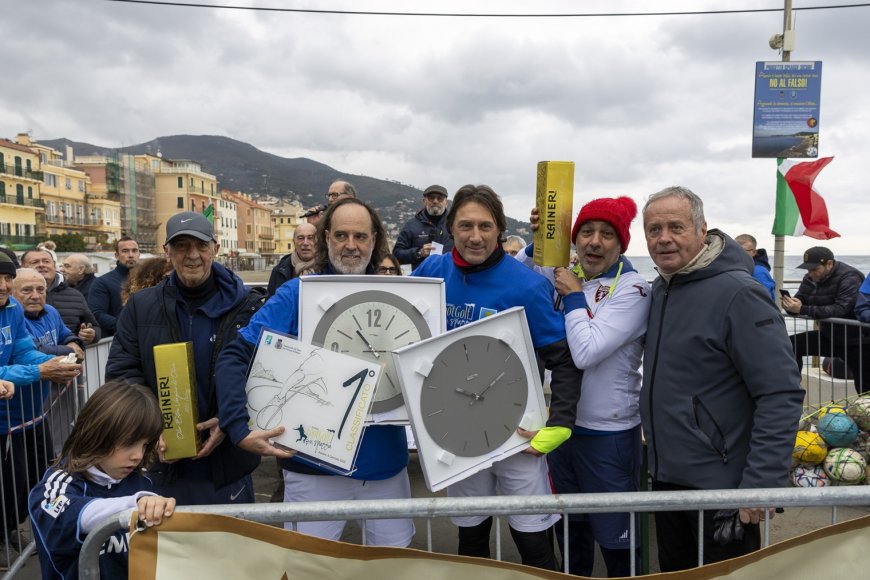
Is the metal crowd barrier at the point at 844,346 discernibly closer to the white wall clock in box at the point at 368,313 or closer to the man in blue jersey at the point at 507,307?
the man in blue jersey at the point at 507,307

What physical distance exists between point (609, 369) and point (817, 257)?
21.2 ft

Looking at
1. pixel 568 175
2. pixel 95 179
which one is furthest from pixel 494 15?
pixel 95 179

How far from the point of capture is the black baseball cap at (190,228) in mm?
2865

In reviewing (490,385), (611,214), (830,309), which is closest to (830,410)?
(830,309)

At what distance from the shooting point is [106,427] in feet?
7.18

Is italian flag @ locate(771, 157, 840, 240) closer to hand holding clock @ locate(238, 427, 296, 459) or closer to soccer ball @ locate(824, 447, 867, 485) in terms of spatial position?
soccer ball @ locate(824, 447, 867, 485)

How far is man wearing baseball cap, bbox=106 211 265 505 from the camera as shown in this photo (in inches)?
114

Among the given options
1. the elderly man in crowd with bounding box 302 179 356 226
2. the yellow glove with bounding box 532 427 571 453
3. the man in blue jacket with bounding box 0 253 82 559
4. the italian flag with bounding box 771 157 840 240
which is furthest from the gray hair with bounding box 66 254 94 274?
the italian flag with bounding box 771 157 840 240

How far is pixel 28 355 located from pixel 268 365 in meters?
2.76

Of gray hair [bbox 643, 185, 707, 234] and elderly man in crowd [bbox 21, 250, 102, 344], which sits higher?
gray hair [bbox 643, 185, 707, 234]

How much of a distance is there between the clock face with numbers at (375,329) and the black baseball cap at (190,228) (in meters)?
0.81

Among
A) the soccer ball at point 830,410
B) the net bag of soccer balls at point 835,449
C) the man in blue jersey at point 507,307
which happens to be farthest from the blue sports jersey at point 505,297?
the soccer ball at point 830,410

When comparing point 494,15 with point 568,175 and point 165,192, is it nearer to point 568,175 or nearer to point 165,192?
point 568,175

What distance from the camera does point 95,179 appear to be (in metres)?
98.1
